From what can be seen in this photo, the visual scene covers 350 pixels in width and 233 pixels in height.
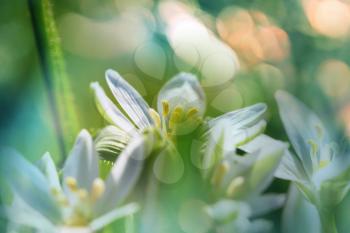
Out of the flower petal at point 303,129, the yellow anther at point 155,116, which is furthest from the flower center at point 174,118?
the flower petal at point 303,129

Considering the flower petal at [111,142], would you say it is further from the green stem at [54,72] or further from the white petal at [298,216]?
the white petal at [298,216]

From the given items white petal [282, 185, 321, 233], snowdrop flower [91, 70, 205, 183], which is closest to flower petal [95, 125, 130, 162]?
snowdrop flower [91, 70, 205, 183]

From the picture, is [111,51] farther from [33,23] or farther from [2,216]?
[2,216]

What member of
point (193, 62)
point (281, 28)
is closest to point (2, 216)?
point (193, 62)

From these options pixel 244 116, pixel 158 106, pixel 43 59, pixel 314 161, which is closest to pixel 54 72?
pixel 43 59

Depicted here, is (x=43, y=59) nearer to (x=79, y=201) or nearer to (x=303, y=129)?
(x=79, y=201)

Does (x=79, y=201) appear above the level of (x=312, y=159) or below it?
above

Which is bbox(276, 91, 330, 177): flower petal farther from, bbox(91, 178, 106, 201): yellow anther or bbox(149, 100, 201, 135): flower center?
bbox(91, 178, 106, 201): yellow anther

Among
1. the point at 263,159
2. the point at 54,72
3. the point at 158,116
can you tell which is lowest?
the point at 263,159
